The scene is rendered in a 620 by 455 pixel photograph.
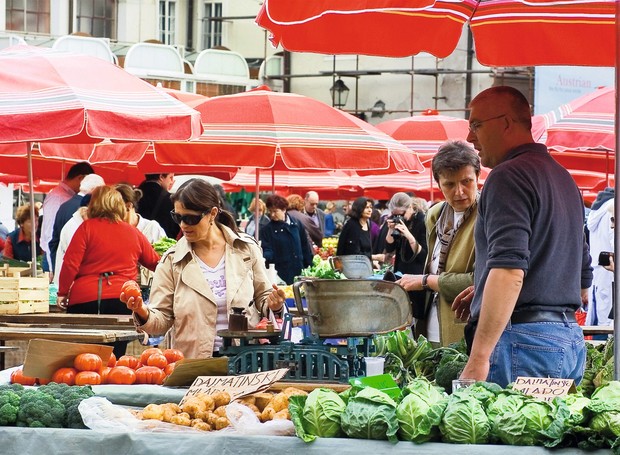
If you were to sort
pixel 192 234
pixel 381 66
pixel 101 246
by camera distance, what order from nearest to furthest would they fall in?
pixel 192 234 → pixel 101 246 → pixel 381 66

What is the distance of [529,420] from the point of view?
13.0ft

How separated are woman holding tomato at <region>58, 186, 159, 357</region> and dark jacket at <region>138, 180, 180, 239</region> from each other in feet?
10.7

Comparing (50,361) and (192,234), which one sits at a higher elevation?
(192,234)

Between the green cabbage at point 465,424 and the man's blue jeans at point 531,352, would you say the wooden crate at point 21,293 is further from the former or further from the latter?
the green cabbage at point 465,424

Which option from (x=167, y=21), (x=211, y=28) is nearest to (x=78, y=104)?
(x=167, y=21)

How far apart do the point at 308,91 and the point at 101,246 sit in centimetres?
3423

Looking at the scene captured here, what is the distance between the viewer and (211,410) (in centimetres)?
464

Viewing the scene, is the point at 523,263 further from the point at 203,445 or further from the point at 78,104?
the point at 78,104

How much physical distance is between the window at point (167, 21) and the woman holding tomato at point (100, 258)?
33170mm

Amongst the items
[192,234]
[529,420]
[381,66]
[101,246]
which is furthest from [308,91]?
[529,420]

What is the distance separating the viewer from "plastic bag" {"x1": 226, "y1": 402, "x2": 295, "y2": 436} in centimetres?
428

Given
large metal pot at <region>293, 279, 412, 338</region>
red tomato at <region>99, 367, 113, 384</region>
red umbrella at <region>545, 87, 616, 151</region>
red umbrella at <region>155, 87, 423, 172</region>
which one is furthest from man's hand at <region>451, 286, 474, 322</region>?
red umbrella at <region>545, 87, 616, 151</region>

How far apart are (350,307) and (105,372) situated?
1.40m

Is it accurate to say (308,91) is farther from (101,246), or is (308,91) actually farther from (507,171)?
(507,171)
